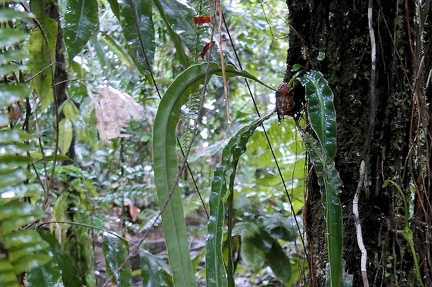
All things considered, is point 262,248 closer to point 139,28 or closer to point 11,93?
point 139,28

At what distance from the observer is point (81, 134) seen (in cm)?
172

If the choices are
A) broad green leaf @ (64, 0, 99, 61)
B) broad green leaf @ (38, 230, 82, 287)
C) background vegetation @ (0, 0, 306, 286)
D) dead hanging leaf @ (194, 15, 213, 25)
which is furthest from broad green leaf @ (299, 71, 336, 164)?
broad green leaf @ (38, 230, 82, 287)

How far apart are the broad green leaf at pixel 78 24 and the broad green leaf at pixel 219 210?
315 mm

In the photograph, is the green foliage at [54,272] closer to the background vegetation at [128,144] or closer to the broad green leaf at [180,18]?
the background vegetation at [128,144]

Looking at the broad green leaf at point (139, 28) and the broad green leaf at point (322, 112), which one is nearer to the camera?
the broad green leaf at point (322, 112)

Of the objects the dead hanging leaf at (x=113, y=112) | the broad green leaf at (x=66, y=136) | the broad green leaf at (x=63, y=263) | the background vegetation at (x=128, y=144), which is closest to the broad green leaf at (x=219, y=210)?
the background vegetation at (x=128, y=144)

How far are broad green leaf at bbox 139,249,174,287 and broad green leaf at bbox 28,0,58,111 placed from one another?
1.32ft

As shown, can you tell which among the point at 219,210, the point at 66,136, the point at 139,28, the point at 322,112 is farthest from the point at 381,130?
the point at 66,136

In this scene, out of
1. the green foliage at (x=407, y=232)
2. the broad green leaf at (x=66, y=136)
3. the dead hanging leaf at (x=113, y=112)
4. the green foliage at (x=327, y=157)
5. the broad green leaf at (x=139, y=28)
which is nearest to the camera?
the green foliage at (x=327, y=157)

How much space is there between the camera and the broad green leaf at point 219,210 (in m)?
0.70

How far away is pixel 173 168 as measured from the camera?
2.50ft

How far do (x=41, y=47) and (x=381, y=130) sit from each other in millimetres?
665

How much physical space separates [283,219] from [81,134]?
0.77 meters

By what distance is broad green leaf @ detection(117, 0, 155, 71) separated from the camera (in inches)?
35.7
